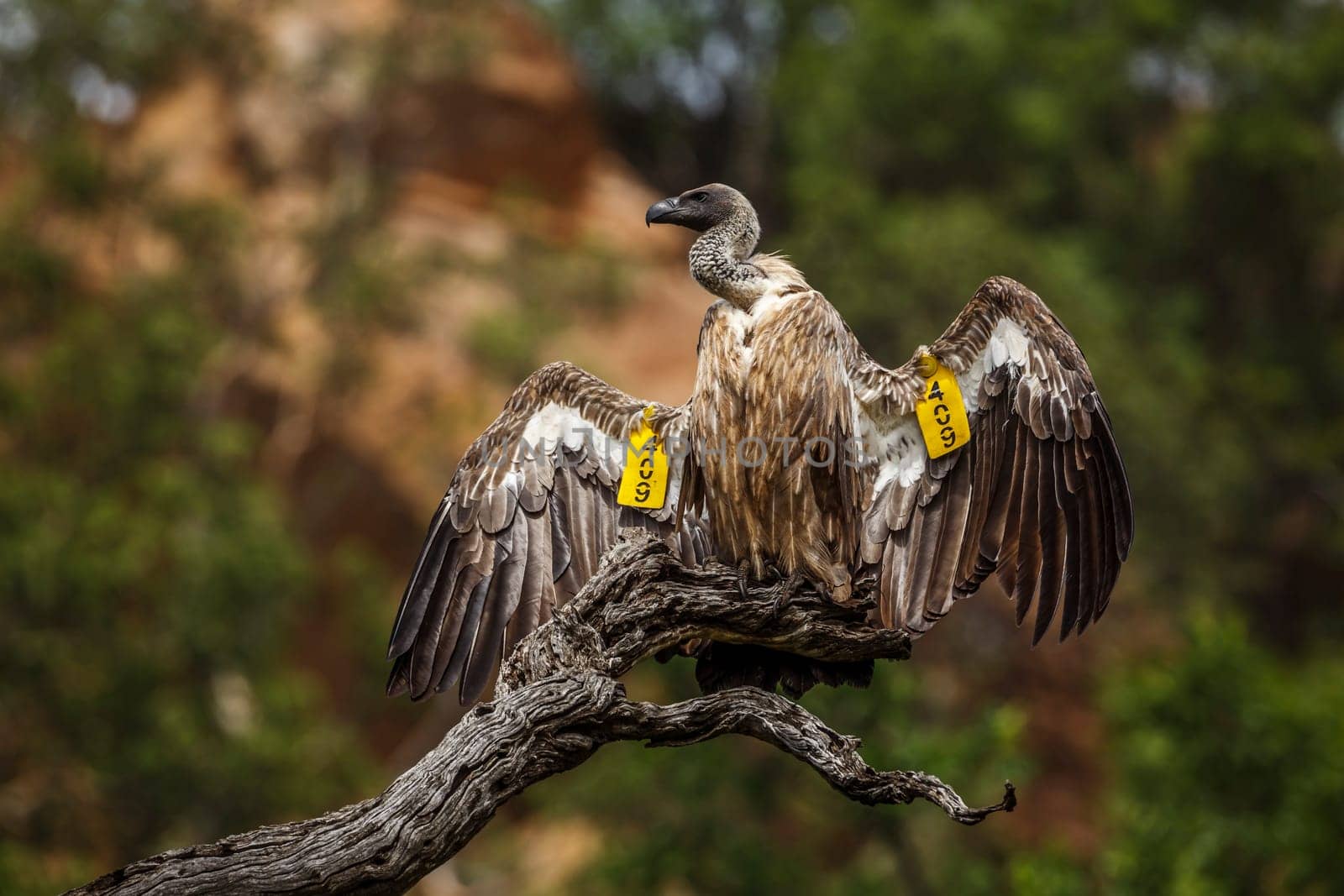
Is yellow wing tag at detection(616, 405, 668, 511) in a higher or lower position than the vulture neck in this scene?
lower

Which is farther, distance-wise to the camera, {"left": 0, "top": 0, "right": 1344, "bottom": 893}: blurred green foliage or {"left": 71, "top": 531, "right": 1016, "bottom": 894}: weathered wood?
{"left": 0, "top": 0, "right": 1344, "bottom": 893}: blurred green foliage

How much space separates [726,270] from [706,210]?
40 cm

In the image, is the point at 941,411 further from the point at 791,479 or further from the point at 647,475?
the point at 647,475

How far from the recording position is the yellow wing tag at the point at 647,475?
751cm

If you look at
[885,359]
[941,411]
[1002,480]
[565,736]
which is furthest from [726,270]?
[885,359]

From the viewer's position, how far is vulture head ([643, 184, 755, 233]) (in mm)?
7387

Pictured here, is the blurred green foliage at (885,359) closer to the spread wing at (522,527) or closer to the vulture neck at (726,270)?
the spread wing at (522,527)

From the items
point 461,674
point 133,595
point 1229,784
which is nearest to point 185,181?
point 133,595

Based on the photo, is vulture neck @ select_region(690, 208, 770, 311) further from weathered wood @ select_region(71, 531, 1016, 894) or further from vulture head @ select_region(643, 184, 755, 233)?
weathered wood @ select_region(71, 531, 1016, 894)

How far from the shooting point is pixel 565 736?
593cm

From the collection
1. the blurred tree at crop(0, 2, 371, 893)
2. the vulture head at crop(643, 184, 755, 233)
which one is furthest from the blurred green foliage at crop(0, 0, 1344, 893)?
the vulture head at crop(643, 184, 755, 233)

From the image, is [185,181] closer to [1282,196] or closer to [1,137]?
[1,137]

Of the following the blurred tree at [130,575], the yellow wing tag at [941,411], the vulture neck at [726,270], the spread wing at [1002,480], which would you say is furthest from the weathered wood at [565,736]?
the blurred tree at [130,575]

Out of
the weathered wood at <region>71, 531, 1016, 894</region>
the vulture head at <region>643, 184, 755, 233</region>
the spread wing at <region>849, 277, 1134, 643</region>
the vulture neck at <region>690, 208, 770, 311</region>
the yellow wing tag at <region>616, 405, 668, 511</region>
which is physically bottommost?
the weathered wood at <region>71, 531, 1016, 894</region>
